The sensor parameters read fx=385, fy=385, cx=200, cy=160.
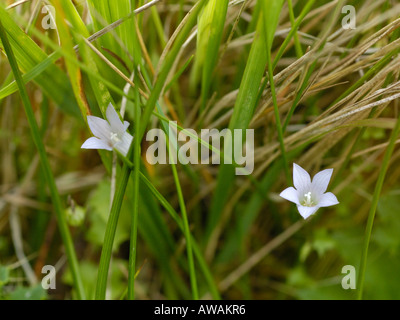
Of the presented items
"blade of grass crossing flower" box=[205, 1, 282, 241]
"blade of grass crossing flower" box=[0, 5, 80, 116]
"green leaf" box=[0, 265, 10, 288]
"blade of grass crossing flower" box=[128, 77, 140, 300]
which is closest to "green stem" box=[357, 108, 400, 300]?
"blade of grass crossing flower" box=[205, 1, 282, 241]

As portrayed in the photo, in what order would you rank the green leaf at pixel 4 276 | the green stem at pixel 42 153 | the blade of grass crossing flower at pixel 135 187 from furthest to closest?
the green leaf at pixel 4 276
the green stem at pixel 42 153
the blade of grass crossing flower at pixel 135 187

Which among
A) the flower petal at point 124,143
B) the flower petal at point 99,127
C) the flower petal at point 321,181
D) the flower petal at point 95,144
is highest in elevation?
the flower petal at point 99,127

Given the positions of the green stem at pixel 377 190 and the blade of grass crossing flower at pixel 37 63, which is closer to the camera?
the green stem at pixel 377 190

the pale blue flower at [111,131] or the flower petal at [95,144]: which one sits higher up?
the pale blue flower at [111,131]

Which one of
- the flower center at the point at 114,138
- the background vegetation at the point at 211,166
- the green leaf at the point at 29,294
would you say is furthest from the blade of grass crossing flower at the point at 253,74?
the green leaf at the point at 29,294

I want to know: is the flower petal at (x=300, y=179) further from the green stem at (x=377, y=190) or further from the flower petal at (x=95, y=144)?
the flower petal at (x=95, y=144)

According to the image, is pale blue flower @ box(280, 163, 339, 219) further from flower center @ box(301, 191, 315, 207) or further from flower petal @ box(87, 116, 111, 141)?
flower petal @ box(87, 116, 111, 141)

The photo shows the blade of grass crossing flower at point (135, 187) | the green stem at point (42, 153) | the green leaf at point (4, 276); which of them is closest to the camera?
the blade of grass crossing flower at point (135, 187)

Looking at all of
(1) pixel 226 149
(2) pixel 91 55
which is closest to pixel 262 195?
(1) pixel 226 149
